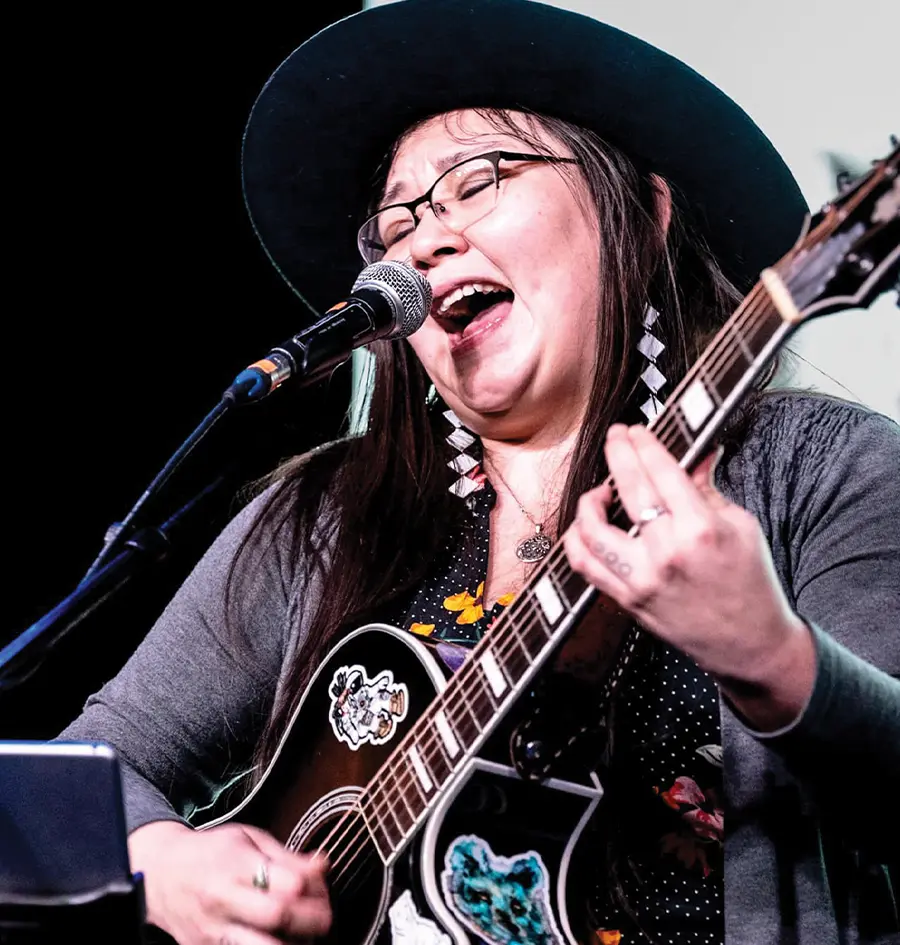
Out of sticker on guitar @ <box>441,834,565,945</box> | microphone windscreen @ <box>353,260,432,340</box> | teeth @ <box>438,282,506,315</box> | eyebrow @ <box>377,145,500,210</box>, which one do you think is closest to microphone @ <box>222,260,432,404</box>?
microphone windscreen @ <box>353,260,432,340</box>

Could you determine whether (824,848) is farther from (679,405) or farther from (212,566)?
(212,566)

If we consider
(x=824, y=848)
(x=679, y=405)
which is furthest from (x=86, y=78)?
(x=824, y=848)

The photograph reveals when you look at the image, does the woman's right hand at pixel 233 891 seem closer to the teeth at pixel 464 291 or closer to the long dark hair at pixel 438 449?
the long dark hair at pixel 438 449

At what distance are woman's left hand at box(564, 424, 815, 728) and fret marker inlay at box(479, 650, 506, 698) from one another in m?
0.25

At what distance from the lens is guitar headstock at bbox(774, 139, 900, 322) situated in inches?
37.9

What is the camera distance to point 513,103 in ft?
6.33

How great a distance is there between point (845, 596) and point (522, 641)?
15.0 inches

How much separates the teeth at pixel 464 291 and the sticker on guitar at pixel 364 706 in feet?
2.11

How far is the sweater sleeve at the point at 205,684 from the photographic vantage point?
181 centimetres

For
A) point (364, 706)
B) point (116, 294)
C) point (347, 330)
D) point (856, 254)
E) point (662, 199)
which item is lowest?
point (116, 294)

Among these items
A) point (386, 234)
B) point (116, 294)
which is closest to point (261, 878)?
point (386, 234)

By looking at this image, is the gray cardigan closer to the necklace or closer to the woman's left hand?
the woman's left hand

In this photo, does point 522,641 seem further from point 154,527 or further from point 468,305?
point 468,305

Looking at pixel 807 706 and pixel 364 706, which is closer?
pixel 807 706
